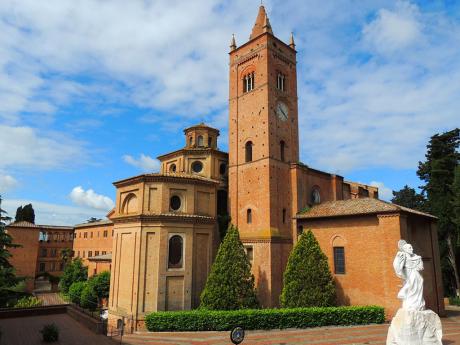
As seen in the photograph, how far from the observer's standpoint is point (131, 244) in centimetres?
2312

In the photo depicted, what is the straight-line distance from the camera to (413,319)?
10.1 meters

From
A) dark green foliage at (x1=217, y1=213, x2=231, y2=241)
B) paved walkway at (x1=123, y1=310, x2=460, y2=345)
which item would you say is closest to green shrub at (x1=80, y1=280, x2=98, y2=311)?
dark green foliage at (x1=217, y1=213, x2=231, y2=241)

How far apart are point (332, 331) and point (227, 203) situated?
13.1 meters

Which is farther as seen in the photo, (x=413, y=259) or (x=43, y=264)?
(x=43, y=264)

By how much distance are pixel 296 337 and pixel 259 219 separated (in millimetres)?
8888

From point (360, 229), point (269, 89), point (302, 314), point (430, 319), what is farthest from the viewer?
point (269, 89)

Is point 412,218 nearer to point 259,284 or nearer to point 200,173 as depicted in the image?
point 259,284

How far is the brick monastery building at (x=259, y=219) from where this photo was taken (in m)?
21.6

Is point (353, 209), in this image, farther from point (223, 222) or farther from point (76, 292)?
point (76, 292)

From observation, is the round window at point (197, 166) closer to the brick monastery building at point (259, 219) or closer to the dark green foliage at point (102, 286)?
the brick monastery building at point (259, 219)

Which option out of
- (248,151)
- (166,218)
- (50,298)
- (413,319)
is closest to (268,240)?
(166,218)

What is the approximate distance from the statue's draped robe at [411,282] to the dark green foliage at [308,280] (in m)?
10.4

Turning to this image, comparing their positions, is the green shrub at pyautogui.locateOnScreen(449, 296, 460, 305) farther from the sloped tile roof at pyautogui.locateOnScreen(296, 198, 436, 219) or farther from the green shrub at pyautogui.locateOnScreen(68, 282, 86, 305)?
the green shrub at pyautogui.locateOnScreen(68, 282, 86, 305)

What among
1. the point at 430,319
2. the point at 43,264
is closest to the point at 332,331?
the point at 430,319
